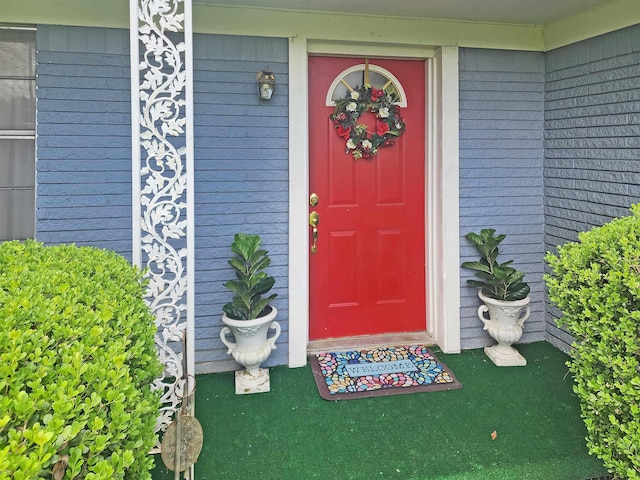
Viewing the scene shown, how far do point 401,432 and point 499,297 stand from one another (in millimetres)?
1235

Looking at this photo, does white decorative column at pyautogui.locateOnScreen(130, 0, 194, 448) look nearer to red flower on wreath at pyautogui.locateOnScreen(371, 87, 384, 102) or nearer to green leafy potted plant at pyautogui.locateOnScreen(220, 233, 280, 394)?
green leafy potted plant at pyautogui.locateOnScreen(220, 233, 280, 394)

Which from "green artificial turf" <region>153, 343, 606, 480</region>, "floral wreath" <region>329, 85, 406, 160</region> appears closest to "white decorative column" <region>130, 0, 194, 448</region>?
"green artificial turf" <region>153, 343, 606, 480</region>

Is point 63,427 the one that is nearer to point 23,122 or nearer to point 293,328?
point 293,328

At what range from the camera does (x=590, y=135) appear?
3031 millimetres

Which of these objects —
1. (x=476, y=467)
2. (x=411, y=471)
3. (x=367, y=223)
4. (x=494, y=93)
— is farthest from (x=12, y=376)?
(x=494, y=93)

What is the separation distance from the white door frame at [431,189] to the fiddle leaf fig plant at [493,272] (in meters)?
0.14

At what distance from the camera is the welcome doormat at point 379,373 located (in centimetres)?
274

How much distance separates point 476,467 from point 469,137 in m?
2.10

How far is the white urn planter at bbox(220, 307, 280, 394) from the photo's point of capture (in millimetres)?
2750

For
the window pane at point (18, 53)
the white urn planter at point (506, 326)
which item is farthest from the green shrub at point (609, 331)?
the window pane at point (18, 53)

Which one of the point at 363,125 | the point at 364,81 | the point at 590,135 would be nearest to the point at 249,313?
the point at 363,125

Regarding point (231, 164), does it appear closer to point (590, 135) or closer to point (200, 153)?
point (200, 153)

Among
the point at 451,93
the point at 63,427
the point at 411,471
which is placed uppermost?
the point at 451,93

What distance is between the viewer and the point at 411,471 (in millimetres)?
2041
